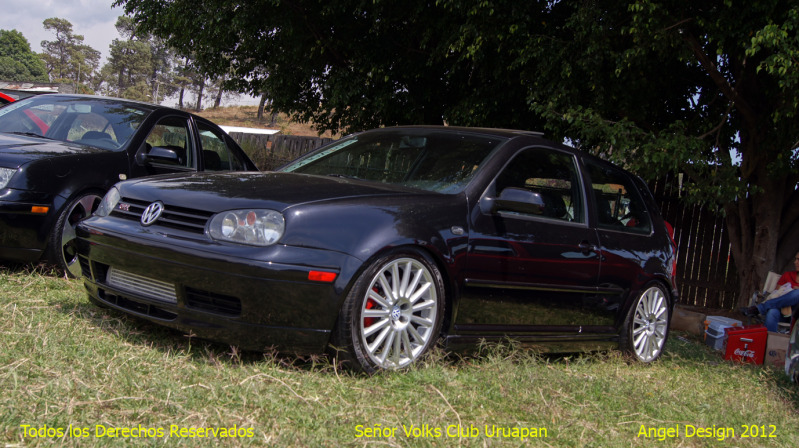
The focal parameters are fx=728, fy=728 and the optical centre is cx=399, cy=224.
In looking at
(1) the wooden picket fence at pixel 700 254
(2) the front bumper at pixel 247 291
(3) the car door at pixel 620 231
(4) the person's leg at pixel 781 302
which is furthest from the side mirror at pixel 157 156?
(1) the wooden picket fence at pixel 700 254

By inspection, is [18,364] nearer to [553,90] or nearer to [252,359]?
[252,359]

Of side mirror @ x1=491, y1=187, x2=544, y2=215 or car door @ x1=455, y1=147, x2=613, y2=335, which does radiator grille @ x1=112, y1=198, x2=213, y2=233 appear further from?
side mirror @ x1=491, y1=187, x2=544, y2=215

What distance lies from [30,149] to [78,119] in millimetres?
948

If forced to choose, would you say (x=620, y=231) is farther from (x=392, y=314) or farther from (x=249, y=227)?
(x=249, y=227)

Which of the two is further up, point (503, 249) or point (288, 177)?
point (288, 177)

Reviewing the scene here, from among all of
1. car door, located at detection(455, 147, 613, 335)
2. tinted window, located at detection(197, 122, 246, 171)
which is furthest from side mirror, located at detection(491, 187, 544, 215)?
tinted window, located at detection(197, 122, 246, 171)

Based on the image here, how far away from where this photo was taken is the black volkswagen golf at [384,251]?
339cm

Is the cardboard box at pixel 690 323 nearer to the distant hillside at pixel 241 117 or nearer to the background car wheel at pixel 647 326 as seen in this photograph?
the background car wheel at pixel 647 326

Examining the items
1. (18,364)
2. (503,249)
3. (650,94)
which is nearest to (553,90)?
(650,94)

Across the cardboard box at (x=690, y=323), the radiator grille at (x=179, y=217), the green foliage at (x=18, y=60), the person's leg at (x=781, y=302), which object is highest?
the green foliage at (x=18, y=60)

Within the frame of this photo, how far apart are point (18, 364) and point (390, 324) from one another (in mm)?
1669

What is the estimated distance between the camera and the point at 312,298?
3.37 meters

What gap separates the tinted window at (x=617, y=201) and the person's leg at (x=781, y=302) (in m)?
3.67

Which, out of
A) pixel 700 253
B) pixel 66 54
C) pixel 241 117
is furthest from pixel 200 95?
pixel 700 253
